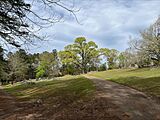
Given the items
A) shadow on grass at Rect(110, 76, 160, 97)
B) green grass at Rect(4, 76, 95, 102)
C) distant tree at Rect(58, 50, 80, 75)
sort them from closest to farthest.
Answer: green grass at Rect(4, 76, 95, 102)
shadow on grass at Rect(110, 76, 160, 97)
distant tree at Rect(58, 50, 80, 75)

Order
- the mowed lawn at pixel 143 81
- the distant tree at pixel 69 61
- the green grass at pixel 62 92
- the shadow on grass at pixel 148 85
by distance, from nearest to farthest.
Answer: the green grass at pixel 62 92 < the shadow on grass at pixel 148 85 < the mowed lawn at pixel 143 81 < the distant tree at pixel 69 61

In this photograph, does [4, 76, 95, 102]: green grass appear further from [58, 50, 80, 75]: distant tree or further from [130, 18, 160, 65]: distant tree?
[58, 50, 80, 75]: distant tree

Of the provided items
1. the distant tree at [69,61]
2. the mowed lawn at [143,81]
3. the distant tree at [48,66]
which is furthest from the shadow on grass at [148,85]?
the distant tree at [48,66]

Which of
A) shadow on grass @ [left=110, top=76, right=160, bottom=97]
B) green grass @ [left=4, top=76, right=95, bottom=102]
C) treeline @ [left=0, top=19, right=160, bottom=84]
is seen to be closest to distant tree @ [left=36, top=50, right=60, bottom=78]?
treeline @ [left=0, top=19, right=160, bottom=84]

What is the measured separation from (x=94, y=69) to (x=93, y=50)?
1058 cm

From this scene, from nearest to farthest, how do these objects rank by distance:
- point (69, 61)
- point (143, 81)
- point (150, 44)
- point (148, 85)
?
point (148, 85) < point (143, 81) < point (150, 44) < point (69, 61)

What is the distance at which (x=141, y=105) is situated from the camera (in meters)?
15.9

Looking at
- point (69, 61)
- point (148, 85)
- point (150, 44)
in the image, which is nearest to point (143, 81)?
point (148, 85)

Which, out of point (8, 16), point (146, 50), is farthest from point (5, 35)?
point (146, 50)

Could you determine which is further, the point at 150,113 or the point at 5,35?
the point at 150,113

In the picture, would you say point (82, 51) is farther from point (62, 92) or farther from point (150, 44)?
point (62, 92)

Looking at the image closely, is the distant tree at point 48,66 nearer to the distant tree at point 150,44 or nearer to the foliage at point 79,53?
the foliage at point 79,53

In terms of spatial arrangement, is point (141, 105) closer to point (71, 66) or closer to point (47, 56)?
point (71, 66)

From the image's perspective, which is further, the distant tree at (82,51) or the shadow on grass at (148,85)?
the distant tree at (82,51)
